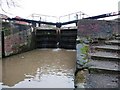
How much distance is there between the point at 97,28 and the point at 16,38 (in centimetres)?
444

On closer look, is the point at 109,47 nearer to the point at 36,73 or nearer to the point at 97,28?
the point at 97,28

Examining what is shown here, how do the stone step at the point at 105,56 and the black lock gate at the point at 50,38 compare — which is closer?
the stone step at the point at 105,56

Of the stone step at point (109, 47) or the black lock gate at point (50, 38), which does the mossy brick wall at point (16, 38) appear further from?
the stone step at point (109, 47)

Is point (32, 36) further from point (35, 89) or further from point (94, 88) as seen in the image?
point (94, 88)

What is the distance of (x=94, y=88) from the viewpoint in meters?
3.68

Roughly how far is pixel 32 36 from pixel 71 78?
6670mm

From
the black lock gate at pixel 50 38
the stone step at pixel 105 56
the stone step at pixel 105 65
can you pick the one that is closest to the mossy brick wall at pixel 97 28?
the stone step at pixel 105 56

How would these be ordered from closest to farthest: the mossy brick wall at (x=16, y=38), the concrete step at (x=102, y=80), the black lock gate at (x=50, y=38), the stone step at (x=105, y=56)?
the concrete step at (x=102, y=80), the stone step at (x=105, y=56), the mossy brick wall at (x=16, y=38), the black lock gate at (x=50, y=38)

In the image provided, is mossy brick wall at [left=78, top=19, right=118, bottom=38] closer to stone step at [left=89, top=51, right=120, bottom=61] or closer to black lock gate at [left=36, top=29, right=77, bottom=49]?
stone step at [left=89, top=51, right=120, bottom=61]

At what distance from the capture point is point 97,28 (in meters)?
7.18

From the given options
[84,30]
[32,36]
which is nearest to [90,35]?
[84,30]

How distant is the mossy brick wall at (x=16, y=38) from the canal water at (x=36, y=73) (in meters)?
0.69

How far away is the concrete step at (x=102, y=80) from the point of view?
382cm

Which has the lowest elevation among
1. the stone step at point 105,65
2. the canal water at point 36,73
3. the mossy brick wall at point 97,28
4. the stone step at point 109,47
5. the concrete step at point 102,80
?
the canal water at point 36,73
